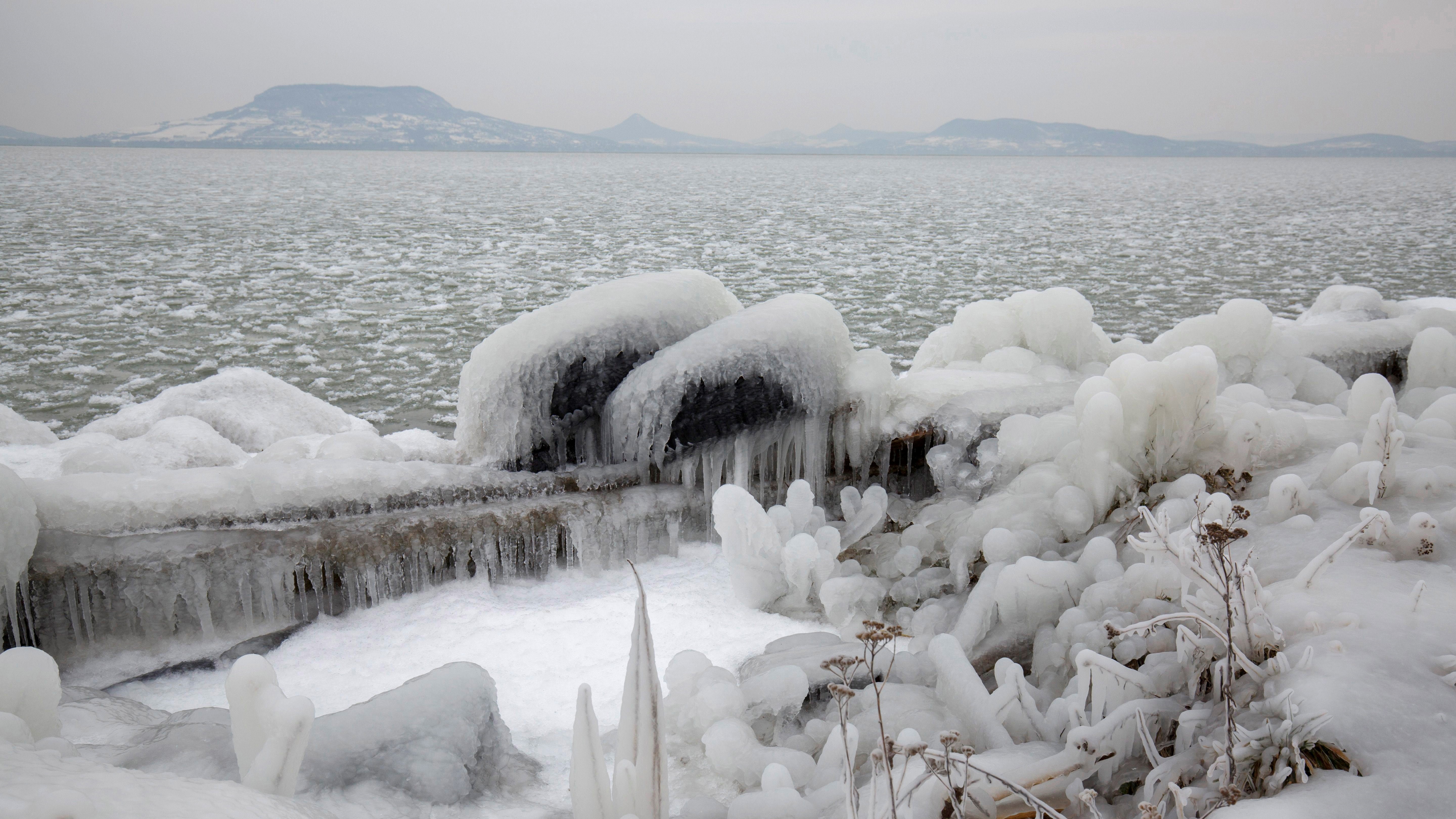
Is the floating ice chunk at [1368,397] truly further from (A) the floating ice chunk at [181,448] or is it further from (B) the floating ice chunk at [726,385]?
(A) the floating ice chunk at [181,448]

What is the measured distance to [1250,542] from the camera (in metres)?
4.07

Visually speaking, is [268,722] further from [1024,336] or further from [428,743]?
[1024,336]

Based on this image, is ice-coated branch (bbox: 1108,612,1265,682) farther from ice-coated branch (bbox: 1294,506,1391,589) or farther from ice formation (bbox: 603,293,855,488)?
ice formation (bbox: 603,293,855,488)

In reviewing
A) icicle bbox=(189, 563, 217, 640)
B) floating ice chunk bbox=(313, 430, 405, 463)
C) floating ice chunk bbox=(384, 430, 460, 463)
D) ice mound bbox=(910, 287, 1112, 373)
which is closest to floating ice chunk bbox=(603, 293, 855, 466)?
floating ice chunk bbox=(384, 430, 460, 463)

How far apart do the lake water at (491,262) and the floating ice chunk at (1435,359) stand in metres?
5.76

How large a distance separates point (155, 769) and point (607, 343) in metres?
3.44

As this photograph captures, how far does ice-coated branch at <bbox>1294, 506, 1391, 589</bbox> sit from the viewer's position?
3182 millimetres

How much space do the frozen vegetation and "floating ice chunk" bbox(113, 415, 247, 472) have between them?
0.04 meters

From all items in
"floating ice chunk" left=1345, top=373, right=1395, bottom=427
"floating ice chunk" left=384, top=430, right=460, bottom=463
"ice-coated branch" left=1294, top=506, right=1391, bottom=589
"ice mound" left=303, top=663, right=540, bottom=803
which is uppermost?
"floating ice chunk" left=1345, top=373, right=1395, bottom=427

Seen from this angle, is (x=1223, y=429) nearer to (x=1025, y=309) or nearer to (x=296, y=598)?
(x=1025, y=309)

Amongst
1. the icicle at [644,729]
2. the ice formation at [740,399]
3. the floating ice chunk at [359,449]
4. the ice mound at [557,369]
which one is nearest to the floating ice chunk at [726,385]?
the ice formation at [740,399]

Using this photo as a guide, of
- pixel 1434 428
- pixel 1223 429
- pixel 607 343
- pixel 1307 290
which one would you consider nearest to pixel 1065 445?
pixel 1223 429

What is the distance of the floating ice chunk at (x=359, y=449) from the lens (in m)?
5.87

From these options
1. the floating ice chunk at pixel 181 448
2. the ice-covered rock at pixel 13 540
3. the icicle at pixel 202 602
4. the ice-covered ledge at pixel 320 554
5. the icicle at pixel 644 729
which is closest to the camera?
the icicle at pixel 644 729
